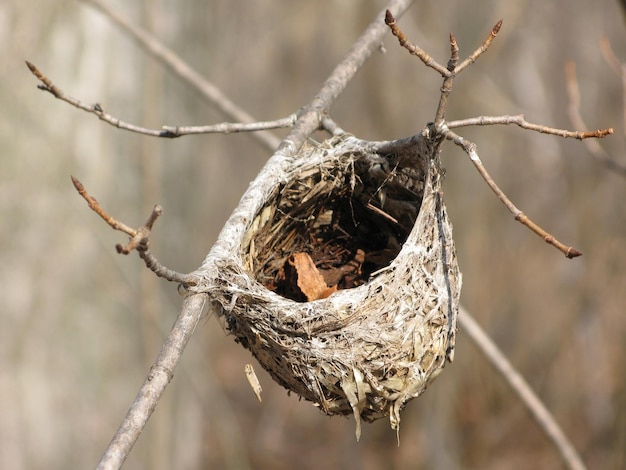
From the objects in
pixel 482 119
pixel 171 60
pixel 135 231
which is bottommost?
pixel 135 231

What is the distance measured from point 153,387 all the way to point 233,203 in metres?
10.4

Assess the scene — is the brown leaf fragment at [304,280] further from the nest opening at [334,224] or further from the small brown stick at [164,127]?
the small brown stick at [164,127]

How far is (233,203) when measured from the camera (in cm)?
1173

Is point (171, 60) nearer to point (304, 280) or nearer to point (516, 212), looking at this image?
point (304, 280)

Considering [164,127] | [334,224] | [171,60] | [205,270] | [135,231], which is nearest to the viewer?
[135,231]

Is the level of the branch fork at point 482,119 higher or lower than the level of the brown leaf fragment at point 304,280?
lower

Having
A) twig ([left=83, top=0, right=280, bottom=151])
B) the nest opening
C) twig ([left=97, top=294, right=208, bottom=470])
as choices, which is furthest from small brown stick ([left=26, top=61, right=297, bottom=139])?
twig ([left=83, top=0, right=280, bottom=151])

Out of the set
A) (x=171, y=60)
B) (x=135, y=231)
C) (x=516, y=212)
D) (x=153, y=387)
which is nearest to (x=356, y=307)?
(x=516, y=212)

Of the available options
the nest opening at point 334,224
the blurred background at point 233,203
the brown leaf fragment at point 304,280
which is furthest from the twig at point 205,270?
the brown leaf fragment at point 304,280

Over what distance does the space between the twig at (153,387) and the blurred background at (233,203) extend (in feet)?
1.31

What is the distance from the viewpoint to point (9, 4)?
4520mm

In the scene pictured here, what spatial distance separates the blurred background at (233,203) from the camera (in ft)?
15.4

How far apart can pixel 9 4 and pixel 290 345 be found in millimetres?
3696

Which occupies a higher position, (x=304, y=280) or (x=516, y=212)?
(x=304, y=280)
